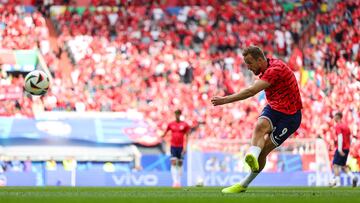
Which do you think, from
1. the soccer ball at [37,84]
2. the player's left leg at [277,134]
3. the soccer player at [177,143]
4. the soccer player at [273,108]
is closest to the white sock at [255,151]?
the soccer player at [273,108]

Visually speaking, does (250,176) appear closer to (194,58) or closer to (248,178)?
(248,178)

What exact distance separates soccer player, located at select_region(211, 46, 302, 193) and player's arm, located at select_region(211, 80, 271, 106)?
0.20 meters

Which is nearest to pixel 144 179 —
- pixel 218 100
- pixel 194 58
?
pixel 194 58

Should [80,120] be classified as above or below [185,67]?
below

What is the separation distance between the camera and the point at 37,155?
23016mm

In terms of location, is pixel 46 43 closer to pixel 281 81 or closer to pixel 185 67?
pixel 185 67

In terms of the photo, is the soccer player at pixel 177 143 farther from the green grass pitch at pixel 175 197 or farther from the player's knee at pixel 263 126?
the player's knee at pixel 263 126

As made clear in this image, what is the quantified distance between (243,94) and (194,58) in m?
18.9

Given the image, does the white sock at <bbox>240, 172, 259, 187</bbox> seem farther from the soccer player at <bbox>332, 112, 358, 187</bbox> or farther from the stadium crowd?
the stadium crowd

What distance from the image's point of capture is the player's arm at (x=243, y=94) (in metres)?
9.95

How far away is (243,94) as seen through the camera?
1023cm

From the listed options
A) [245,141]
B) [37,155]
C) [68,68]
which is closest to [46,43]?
[68,68]

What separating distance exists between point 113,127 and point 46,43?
4.72 metres

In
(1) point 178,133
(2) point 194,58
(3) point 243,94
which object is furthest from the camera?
(2) point 194,58
